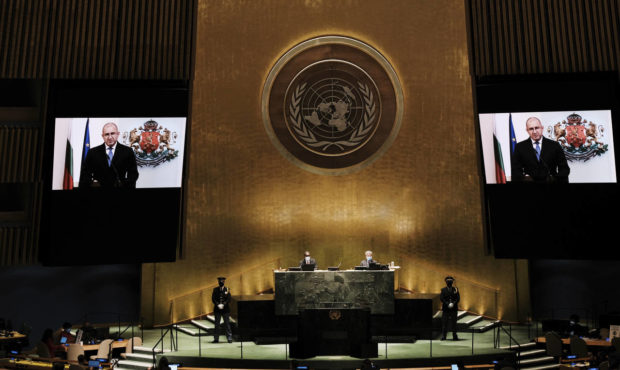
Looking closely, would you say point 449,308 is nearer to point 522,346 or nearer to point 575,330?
point 522,346

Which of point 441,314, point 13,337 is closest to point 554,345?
point 441,314

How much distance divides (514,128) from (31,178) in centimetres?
953

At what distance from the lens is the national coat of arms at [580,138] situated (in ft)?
39.7

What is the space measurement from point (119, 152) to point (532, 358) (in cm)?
880

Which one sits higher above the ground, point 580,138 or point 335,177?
point 580,138

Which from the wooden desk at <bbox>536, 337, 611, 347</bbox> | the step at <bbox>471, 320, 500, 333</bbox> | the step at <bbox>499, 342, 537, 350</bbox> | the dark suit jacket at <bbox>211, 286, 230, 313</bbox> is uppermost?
the dark suit jacket at <bbox>211, 286, 230, 313</bbox>

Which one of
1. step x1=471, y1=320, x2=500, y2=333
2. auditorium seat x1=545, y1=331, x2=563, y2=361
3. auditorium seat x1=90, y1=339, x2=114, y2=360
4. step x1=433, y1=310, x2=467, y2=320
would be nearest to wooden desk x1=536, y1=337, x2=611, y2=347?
auditorium seat x1=545, y1=331, x2=563, y2=361

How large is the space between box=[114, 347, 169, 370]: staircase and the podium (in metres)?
2.70

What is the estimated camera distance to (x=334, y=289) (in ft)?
42.8

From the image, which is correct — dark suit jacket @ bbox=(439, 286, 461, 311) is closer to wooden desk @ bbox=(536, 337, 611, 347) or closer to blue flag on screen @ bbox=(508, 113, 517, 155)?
wooden desk @ bbox=(536, 337, 611, 347)

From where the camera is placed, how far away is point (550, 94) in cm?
1240

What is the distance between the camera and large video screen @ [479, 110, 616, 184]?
39.7ft

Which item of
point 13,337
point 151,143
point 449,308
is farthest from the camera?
point 449,308

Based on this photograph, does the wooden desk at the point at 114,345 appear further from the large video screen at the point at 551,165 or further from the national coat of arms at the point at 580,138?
the national coat of arms at the point at 580,138
